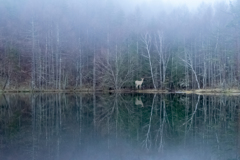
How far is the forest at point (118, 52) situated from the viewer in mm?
32031

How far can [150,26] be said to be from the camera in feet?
126

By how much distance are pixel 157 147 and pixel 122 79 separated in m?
27.2

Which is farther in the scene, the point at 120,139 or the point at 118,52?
the point at 118,52

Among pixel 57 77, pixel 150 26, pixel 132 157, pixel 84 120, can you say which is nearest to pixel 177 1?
pixel 150 26

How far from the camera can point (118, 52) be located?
3434 centimetres

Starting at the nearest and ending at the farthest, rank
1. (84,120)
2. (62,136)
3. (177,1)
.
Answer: (62,136)
(84,120)
(177,1)

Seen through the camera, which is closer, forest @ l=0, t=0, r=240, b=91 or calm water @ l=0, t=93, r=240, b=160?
calm water @ l=0, t=93, r=240, b=160

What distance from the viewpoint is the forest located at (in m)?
32.0

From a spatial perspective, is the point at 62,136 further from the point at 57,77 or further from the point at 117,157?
the point at 57,77

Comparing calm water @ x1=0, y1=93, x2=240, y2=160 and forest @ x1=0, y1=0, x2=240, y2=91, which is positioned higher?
forest @ x1=0, y1=0, x2=240, y2=91

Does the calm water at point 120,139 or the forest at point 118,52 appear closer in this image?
the calm water at point 120,139

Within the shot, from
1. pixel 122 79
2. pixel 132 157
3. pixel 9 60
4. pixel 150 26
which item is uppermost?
pixel 150 26

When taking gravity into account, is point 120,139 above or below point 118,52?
below

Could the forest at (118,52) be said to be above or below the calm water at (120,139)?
above
